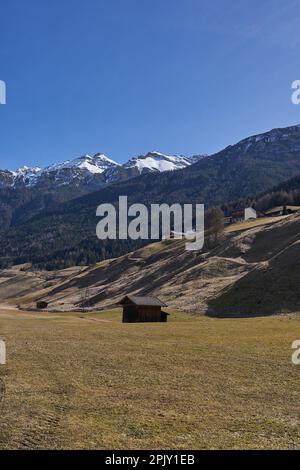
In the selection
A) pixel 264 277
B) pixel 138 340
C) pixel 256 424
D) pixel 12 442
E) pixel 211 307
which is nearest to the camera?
pixel 12 442

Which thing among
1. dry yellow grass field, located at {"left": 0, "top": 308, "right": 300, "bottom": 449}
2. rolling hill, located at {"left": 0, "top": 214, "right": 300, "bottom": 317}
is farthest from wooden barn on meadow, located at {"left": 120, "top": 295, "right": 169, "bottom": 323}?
dry yellow grass field, located at {"left": 0, "top": 308, "right": 300, "bottom": 449}

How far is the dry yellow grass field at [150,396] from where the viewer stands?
1798cm

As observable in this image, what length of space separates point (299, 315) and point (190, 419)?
2446 inches

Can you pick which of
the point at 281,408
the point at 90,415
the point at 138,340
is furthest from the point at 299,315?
the point at 90,415

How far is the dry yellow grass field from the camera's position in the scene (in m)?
18.0

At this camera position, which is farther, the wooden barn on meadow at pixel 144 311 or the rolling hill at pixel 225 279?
the rolling hill at pixel 225 279

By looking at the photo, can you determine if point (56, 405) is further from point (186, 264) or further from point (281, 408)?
point (186, 264)

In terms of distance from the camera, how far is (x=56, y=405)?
2252cm

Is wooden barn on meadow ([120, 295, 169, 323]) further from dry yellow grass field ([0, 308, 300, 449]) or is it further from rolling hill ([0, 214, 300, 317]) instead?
dry yellow grass field ([0, 308, 300, 449])

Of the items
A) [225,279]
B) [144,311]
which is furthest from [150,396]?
[225,279]

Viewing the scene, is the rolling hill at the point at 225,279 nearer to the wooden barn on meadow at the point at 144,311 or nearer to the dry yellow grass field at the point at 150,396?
the wooden barn on meadow at the point at 144,311

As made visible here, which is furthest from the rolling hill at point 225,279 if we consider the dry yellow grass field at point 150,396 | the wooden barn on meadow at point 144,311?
the dry yellow grass field at point 150,396

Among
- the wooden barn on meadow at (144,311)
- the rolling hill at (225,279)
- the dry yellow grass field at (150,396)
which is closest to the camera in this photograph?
the dry yellow grass field at (150,396)

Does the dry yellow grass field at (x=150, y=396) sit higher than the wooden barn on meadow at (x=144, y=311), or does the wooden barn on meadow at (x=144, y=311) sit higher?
the dry yellow grass field at (x=150, y=396)
